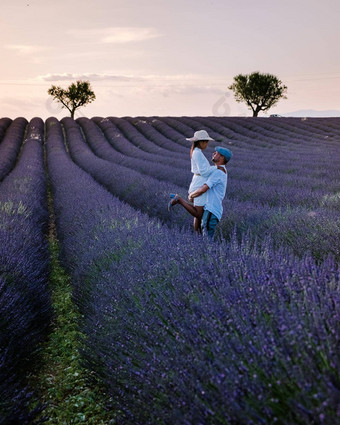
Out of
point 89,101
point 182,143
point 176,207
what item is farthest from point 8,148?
point 89,101

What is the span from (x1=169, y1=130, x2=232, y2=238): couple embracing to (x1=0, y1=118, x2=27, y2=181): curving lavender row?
8388 millimetres

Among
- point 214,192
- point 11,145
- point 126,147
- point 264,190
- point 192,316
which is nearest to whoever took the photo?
point 192,316

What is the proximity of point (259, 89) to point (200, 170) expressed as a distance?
3612cm

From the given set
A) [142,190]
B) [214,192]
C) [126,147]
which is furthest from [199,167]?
[126,147]

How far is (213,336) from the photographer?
1.68 meters

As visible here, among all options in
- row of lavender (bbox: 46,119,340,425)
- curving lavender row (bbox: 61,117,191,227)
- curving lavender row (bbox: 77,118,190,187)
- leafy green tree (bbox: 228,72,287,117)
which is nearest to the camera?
row of lavender (bbox: 46,119,340,425)

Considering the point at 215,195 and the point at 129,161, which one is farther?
the point at 129,161

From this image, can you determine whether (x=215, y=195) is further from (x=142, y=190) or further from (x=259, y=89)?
(x=259, y=89)

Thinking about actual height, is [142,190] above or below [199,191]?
below

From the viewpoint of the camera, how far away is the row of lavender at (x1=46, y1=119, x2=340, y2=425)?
50.7 inches

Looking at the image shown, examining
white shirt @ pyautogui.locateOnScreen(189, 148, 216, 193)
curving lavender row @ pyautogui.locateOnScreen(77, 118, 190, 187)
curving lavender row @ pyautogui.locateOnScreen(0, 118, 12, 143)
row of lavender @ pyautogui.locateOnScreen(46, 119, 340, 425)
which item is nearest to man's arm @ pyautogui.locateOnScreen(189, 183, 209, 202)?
white shirt @ pyautogui.locateOnScreen(189, 148, 216, 193)

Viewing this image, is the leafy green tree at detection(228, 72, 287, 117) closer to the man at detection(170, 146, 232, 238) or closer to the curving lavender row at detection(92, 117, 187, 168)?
the curving lavender row at detection(92, 117, 187, 168)

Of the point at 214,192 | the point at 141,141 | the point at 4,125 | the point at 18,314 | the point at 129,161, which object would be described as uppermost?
the point at 4,125

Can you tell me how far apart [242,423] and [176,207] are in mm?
5190
